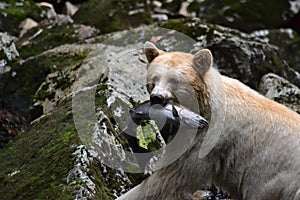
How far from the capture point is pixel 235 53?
41.2 feet

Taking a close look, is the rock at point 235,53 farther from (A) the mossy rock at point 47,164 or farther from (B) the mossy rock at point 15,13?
(B) the mossy rock at point 15,13

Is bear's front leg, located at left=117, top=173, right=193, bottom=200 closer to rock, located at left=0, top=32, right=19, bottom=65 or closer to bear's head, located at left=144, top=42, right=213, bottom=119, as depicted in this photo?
bear's head, located at left=144, top=42, right=213, bottom=119

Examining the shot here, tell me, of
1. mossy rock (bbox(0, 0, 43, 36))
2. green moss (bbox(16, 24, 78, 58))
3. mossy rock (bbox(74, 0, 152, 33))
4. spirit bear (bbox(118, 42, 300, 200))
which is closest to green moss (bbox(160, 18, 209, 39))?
green moss (bbox(16, 24, 78, 58))

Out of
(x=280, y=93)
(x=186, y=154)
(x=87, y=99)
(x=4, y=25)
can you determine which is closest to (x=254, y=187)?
(x=186, y=154)

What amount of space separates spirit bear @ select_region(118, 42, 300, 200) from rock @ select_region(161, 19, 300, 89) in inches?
190

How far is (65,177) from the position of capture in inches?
326

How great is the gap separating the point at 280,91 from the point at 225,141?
4.49 metres

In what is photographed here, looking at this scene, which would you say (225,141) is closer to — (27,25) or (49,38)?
(49,38)

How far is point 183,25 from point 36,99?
3.36 m

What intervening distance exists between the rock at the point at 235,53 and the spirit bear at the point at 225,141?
15.8ft

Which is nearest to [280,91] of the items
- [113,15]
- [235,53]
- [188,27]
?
[235,53]

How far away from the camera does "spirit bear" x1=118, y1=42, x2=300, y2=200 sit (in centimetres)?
744

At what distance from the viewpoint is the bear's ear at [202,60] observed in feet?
24.9

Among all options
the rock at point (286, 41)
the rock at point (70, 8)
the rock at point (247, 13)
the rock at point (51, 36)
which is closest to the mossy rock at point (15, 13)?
the rock at point (51, 36)
